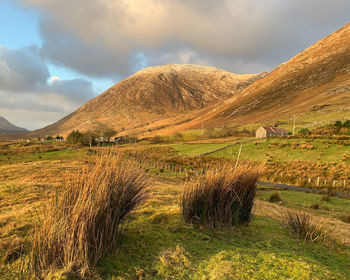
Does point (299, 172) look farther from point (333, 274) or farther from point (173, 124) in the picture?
point (173, 124)

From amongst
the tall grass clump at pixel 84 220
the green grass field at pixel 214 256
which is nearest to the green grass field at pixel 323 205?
the green grass field at pixel 214 256

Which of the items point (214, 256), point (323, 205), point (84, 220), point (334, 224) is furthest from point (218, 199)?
point (323, 205)

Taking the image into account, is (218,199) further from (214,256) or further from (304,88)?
(304,88)

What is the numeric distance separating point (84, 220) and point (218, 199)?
3226 mm

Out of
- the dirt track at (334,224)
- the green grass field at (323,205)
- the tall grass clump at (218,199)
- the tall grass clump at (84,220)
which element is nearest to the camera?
the tall grass clump at (84,220)

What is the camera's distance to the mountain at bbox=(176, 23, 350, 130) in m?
107

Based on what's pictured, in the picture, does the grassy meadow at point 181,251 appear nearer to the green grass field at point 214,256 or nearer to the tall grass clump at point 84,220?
the green grass field at point 214,256

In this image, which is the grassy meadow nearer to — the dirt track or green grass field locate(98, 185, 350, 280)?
green grass field locate(98, 185, 350, 280)

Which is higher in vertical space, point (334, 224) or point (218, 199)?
point (218, 199)

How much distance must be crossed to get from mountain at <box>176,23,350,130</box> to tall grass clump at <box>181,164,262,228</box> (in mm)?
100916

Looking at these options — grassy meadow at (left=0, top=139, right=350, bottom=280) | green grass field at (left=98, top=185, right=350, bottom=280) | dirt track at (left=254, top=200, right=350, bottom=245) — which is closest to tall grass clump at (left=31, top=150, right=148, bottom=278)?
grassy meadow at (left=0, top=139, right=350, bottom=280)

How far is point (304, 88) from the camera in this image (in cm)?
13225

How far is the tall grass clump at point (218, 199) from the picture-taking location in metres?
5.15

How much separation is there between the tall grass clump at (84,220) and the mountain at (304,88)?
103773mm
